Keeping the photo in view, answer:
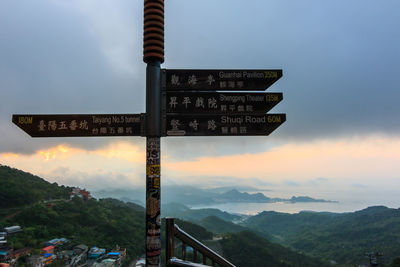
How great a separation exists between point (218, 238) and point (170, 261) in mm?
83452

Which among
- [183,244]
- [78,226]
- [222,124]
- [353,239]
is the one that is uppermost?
[222,124]

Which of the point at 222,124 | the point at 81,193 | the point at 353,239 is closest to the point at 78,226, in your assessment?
the point at 81,193

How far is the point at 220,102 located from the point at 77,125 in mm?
1925

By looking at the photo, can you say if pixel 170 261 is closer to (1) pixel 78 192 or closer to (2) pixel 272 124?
(2) pixel 272 124

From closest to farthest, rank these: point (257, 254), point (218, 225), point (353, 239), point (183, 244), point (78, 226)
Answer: point (183, 244) < point (78, 226) < point (257, 254) < point (353, 239) < point (218, 225)

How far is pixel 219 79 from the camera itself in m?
3.45

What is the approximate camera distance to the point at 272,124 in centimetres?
335

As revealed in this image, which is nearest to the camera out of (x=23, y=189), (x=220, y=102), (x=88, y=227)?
(x=220, y=102)

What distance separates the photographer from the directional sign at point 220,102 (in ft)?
10.8

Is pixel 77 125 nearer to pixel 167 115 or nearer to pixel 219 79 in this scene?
pixel 167 115

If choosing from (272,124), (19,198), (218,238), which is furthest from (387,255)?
(19,198)

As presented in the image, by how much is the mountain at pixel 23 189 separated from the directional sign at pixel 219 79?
7493cm

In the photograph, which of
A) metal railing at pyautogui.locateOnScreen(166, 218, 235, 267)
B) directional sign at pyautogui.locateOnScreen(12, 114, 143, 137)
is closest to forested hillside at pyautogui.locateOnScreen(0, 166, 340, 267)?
directional sign at pyautogui.locateOnScreen(12, 114, 143, 137)

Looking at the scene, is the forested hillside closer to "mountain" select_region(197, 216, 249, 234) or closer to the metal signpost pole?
"mountain" select_region(197, 216, 249, 234)
